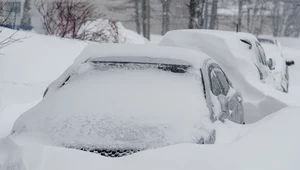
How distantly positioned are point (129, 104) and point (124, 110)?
A: 0.11m

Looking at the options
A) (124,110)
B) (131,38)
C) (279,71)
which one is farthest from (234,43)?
(131,38)

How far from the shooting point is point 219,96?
17.1ft

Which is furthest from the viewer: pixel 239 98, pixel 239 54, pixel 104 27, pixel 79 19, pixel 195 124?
pixel 104 27

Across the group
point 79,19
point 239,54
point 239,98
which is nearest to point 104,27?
point 79,19

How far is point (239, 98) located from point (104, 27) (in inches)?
423

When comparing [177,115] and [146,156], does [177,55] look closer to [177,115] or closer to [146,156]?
[177,115]

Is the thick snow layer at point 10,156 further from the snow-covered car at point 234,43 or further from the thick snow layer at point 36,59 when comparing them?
the thick snow layer at point 36,59

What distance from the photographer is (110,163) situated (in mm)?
3152

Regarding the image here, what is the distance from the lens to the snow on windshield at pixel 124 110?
4.02m

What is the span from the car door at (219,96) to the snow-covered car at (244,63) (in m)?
0.94

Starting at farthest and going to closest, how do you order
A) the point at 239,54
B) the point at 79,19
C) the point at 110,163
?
the point at 79,19 < the point at 239,54 < the point at 110,163

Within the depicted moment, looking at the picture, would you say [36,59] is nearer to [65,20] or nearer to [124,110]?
[65,20]

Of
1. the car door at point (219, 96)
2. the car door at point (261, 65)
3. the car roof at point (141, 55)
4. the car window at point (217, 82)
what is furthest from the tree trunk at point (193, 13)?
the car roof at point (141, 55)

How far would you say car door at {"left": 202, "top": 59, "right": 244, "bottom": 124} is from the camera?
4868mm
